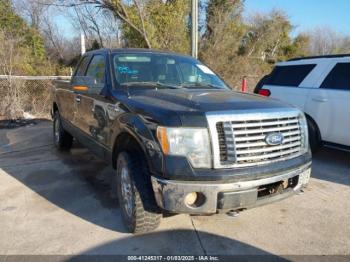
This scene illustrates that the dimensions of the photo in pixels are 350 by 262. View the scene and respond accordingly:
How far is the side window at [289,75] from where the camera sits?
6.16m

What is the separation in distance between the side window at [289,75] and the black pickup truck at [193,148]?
9.18 feet

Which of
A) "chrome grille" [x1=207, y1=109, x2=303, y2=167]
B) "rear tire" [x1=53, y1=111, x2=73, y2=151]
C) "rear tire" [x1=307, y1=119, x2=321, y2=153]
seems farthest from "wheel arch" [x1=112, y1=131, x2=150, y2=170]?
"rear tire" [x1=307, y1=119, x2=321, y2=153]

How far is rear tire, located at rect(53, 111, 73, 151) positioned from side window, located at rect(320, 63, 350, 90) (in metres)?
4.66

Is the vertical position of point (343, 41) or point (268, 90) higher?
point (343, 41)

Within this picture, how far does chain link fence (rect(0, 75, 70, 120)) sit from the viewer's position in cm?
1062

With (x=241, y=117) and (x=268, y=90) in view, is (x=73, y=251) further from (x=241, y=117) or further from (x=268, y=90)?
(x=268, y=90)

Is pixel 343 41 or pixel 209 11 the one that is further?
pixel 343 41

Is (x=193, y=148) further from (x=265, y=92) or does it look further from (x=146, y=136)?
(x=265, y=92)

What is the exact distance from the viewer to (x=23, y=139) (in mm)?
8055

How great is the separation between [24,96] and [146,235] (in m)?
9.20

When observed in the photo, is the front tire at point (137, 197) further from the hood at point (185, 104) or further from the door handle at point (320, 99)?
the door handle at point (320, 99)

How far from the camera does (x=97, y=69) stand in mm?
4734

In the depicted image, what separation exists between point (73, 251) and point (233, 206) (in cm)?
152

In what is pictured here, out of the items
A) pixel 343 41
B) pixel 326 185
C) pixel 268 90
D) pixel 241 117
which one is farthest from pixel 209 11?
pixel 343 41
